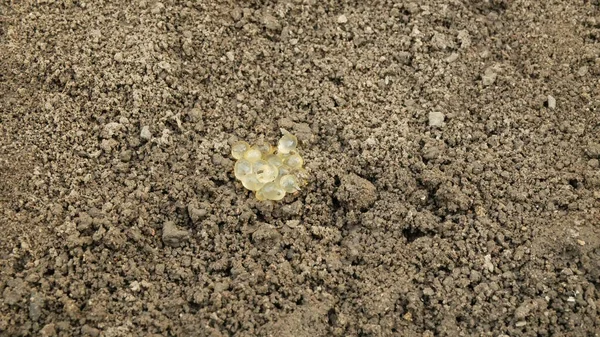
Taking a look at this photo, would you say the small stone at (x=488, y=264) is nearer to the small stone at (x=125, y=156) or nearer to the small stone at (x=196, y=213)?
the small stone at (x=196, y=213)

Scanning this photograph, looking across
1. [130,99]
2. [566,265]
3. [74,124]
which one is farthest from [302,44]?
[566,265]

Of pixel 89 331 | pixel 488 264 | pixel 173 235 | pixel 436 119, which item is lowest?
pixel 89 331

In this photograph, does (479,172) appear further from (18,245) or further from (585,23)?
(18,245)

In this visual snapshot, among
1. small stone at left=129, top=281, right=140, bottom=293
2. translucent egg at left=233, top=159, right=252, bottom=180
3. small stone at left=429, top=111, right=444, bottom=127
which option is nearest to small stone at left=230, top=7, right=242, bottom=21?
translucent egg at left=233, top=159, right=252, bottom=180

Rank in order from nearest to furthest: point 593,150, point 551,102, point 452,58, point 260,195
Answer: point 260,195, point 593,150, point 551,102, point 452,58

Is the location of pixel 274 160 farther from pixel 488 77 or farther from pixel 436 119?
pixel 488 77

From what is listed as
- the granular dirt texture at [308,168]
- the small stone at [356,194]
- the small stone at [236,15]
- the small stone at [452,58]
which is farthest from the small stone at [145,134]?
the small stone at [452,58]

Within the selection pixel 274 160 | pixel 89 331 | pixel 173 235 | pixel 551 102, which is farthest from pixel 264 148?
pixel 551 102
